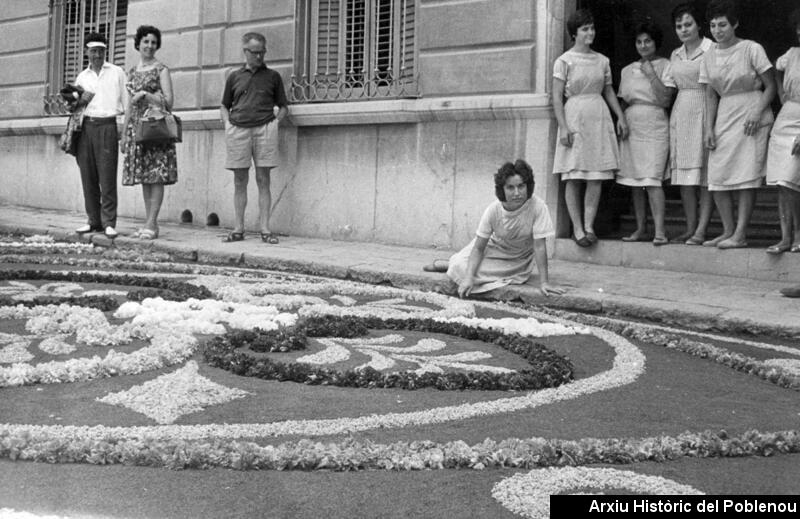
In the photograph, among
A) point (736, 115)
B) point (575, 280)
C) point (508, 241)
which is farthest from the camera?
point (736, 115)

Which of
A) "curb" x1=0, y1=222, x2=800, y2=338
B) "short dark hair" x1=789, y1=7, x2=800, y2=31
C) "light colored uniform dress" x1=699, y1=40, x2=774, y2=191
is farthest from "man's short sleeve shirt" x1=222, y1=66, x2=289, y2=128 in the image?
"short dark hair" x1=789, y1=7, x2=800, y2=31

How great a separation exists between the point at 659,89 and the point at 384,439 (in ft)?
21.9

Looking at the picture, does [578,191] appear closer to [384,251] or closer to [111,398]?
[384,251]

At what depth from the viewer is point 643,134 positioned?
9688mm

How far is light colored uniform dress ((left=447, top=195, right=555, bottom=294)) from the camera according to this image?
8.05 metres

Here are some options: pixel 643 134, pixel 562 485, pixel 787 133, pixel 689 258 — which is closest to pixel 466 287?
pixel 689 258

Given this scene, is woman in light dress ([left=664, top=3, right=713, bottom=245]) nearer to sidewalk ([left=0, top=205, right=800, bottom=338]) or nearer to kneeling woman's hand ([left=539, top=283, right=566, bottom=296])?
sidewalk ([left=0, top=205, right=800, bottom=338])

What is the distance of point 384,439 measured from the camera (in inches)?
147

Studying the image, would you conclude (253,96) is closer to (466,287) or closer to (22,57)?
(466,287)

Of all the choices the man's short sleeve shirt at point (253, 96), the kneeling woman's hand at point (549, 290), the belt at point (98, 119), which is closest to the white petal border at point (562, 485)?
the kneeling woman's hand at point (549, 290)

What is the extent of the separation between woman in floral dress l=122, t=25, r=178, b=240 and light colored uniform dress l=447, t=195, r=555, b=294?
449 cm

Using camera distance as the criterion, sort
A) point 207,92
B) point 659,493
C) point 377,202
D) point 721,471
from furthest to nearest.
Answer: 1. point 207,92
2. point 377,202
3. point 721,471
4. point 659,493

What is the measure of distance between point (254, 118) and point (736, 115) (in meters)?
5.19

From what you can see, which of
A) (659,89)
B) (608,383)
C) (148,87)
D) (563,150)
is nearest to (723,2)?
(659,89)
